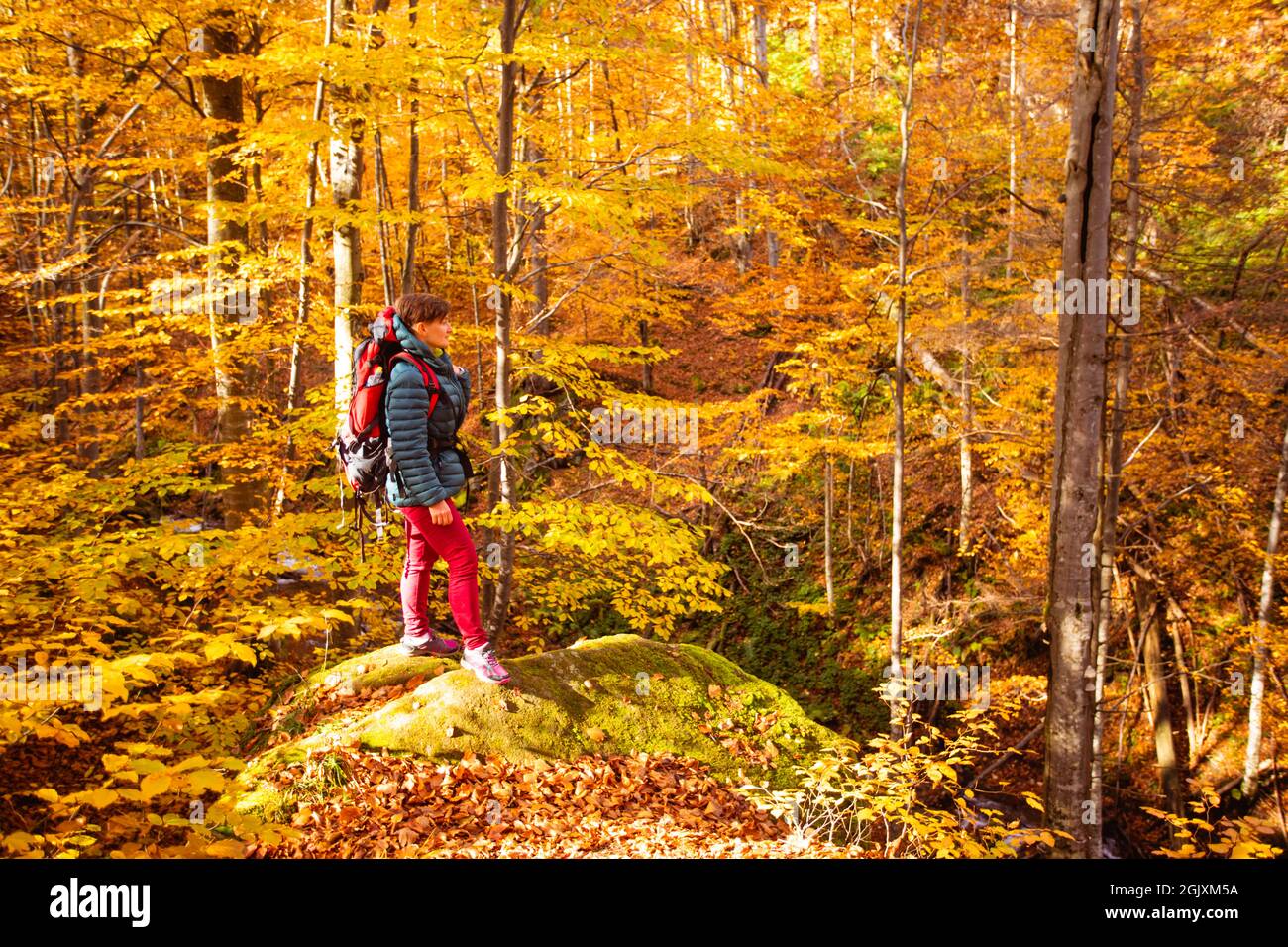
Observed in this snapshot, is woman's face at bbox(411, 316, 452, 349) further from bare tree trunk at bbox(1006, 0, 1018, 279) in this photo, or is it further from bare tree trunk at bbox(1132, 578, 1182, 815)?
bare tree trunk at bbox(1132, 578, 1182, 815)

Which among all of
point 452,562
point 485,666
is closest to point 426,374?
point 452,562

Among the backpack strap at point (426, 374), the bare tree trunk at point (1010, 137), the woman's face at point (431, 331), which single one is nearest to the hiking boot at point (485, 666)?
the backpack strap at point (426, 374)

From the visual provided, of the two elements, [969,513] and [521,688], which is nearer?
[521,688]

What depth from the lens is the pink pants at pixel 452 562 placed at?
4.37 m

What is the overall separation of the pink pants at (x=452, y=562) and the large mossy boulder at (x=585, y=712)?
0.43 meters

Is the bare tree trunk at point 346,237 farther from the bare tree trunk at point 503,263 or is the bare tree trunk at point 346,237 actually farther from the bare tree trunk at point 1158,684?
the bare tree trunk at point 1158,684

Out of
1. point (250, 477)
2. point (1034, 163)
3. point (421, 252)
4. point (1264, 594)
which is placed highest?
point (1034, 163)

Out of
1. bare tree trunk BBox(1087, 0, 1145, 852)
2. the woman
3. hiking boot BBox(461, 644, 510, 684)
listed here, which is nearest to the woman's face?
the woman

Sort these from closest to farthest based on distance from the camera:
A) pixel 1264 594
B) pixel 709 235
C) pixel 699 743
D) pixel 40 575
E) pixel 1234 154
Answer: pixel 699 743 → pixel 40 575 → pixel 1234 154 → pixel 1264 594 → pixel 709 235

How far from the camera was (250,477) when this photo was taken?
8508 millimetres

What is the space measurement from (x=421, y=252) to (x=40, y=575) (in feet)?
31.8

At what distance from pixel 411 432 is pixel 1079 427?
4.99 metres
